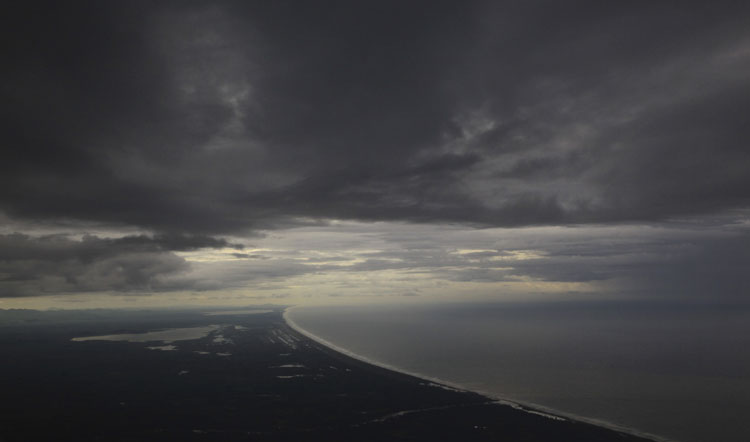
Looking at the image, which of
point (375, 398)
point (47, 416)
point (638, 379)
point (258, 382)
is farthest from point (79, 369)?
point (638, 379)

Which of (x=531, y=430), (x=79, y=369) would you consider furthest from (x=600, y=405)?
(x=79, y=369)

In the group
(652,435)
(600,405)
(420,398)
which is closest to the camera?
(652,435)

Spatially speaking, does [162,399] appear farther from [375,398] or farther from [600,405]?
[600,405]

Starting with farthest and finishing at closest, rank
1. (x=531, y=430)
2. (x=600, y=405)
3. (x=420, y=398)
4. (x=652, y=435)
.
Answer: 1. (x=420, y=398)
2. (x=600, y=405)
3. (x=531, y=430)
4. (x=652, y=435)

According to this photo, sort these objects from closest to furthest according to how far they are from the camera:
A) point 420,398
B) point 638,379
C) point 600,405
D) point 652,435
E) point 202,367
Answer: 1. point 652,435
2. point 600,405
3. point 420,398
4. point 638,379
5. point 202,367

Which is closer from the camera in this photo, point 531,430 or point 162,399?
point 531,430

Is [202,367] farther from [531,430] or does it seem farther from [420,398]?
[531,430]

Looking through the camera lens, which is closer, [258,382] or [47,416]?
[47,416]

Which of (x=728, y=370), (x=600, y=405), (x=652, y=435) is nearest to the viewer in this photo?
(x=652, y=435)
